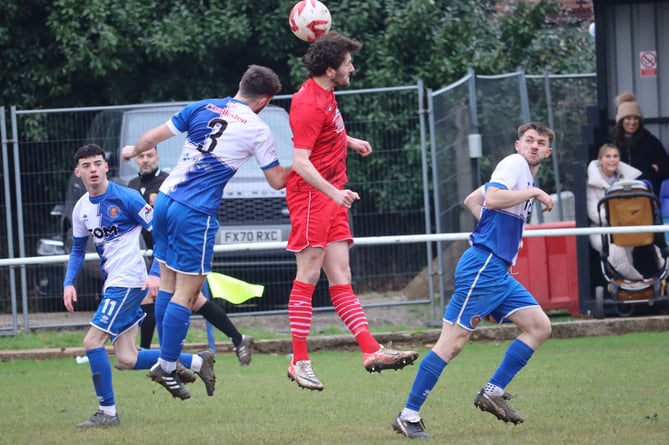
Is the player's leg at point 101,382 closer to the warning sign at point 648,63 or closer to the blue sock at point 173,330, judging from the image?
the blue sock at point 173,330

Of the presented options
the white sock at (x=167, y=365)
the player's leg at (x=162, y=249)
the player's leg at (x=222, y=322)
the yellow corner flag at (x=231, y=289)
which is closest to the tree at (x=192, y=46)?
the yellow corner flag at (x=231, y=289)

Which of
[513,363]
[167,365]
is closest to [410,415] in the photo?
[513,363]

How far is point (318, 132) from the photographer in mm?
8188

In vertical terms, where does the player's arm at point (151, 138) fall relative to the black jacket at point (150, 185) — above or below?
above

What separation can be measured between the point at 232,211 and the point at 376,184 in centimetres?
171

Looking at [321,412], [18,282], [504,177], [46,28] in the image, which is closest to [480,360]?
[321,412]

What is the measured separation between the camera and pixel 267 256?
1415cm

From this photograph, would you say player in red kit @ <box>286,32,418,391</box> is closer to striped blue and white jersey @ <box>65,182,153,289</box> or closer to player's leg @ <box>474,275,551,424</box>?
player's leg @ <box>474,275,551,424</box>

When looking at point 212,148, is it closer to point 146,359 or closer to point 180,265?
point 180,265

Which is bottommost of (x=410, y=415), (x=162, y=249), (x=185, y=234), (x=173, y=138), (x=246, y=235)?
(x=410, y=415)

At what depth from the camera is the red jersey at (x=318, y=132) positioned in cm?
815

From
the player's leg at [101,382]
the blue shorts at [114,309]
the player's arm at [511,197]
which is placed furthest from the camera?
the blue shorts at [114,309]

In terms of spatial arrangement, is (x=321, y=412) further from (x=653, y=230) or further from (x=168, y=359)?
(x=653, y=230)

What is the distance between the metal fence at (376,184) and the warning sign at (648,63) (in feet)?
6.07
